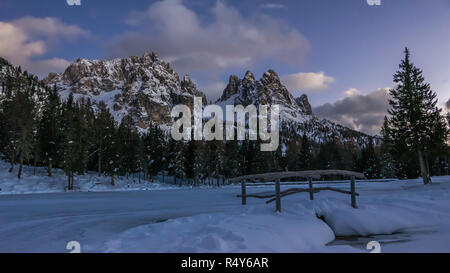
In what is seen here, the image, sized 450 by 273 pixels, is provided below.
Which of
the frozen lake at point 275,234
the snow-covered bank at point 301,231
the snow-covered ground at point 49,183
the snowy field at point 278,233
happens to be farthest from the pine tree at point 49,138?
the snow-covered bank at point 301,231

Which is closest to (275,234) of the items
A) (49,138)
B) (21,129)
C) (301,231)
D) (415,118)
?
(301,231)

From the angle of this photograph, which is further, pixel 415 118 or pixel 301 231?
pixel 415 118

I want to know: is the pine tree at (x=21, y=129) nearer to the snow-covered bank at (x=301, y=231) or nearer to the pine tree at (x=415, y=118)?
the snow-covered bank at (x=301, y=231)

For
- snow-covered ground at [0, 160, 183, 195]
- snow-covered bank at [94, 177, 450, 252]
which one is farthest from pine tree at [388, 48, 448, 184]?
snow-covered ground at [0, 160, 183, 195]

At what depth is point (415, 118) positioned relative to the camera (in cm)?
2991

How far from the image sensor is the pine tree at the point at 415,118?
29.3 m

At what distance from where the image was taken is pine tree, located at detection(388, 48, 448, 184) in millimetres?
29344

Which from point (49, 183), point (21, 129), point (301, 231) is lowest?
point (49, 183)

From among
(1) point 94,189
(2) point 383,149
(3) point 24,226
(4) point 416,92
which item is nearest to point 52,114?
(1) point 94,189

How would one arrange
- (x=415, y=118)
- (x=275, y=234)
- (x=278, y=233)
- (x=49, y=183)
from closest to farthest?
(x=275, y=234) → (x=278, y=233) → (x=415, y=118) → (x=49, y=183)

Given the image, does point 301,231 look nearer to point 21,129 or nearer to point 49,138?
point 21,129

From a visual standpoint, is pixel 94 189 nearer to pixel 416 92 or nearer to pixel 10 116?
pixel 10 116
